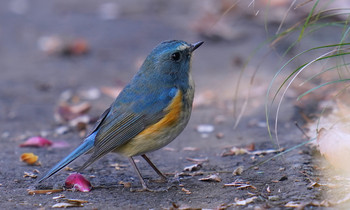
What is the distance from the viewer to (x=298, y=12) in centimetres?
848

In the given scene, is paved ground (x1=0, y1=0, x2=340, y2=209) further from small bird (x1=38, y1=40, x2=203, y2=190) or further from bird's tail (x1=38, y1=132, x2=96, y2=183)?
small bird (x1=38, y1=40, x2=203, y2=190)

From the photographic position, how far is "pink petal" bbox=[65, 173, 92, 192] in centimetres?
384

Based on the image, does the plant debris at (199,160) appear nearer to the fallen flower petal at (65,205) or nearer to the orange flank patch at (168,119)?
the orange flank patch at (168,119)

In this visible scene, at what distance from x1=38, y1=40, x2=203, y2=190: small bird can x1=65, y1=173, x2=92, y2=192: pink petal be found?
0.38 feet

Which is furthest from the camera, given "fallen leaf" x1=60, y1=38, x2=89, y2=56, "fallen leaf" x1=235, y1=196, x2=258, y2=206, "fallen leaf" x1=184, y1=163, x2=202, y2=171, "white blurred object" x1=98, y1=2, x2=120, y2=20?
"white blurred object" x1=98, y1=2, x2=120, y2=20

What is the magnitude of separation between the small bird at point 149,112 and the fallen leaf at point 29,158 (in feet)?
2.11

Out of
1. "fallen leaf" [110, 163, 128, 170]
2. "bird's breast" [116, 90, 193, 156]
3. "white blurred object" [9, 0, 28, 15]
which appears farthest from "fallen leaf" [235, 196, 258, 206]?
"white blurred object" [9, 0, 28, 15]

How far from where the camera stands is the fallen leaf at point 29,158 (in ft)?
14.7

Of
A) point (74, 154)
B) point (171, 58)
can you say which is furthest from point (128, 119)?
point (171, 58)

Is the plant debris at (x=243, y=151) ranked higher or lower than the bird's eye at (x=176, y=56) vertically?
lower

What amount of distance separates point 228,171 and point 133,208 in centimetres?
96

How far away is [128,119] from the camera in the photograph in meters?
4.07

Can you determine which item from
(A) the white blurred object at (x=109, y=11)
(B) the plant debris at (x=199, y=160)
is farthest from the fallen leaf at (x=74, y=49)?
(B) the plant debris at (x=199, y=160)

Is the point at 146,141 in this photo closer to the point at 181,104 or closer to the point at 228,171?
the point at 181,104
